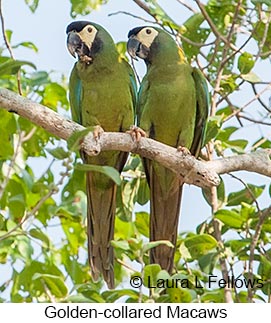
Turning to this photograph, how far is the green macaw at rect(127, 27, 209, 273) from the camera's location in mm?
3154

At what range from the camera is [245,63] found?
305cm

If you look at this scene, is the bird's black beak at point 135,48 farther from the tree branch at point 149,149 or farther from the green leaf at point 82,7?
the tree branch at point 149,149

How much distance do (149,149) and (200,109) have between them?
52cm

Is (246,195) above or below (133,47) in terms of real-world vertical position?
below

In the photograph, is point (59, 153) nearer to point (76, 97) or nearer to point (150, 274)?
point (150, 274)

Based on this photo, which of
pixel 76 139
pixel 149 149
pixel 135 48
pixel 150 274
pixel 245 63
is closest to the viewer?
pixel 76 139

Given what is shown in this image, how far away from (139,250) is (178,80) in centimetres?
81

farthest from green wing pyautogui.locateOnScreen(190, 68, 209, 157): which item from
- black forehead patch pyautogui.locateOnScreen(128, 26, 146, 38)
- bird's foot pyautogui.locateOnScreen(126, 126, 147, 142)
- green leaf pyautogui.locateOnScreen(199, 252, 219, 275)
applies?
green leaf pyautogui.locateOnScreen(199, 252, 219, 275)

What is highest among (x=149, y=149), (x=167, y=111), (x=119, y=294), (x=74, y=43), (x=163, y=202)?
(x=74, y=43)

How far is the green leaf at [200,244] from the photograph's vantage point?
113 inches

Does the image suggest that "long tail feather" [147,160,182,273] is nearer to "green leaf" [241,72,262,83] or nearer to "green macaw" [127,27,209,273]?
"green macaw" [127,27,209,273]

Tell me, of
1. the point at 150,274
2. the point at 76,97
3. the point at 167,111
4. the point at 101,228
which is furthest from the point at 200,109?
the point at 150,274

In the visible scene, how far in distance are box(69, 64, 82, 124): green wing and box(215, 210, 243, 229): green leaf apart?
2.17ft
